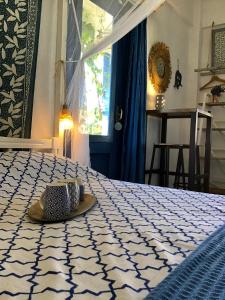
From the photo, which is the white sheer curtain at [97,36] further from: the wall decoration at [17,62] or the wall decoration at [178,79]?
the wall decoration at [178,79]

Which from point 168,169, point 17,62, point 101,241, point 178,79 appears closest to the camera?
A: point 101,241

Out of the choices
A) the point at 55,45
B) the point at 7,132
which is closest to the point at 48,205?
the point at 7,132

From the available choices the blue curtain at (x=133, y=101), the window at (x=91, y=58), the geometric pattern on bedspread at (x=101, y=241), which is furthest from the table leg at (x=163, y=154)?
the geometric pattern on bedspread at (x=101, y=241)

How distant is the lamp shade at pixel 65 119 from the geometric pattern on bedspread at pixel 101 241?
68cm

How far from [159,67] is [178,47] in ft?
2.22

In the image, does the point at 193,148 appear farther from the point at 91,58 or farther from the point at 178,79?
the point at 178,79

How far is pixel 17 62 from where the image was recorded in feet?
6.54

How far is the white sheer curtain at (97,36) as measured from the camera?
6.82 ft

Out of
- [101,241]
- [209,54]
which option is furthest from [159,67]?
[101,241]

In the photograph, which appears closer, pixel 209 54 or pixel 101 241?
pixel 101 241

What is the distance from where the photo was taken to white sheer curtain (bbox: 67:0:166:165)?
2.08 metres

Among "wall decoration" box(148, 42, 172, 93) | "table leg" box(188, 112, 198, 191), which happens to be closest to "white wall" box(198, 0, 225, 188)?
"wall decoration" box(148, 42, 172, 93)

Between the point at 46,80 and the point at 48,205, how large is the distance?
1.42 metres

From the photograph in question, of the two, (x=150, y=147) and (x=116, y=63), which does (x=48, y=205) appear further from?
→ (x=150, y=147)
